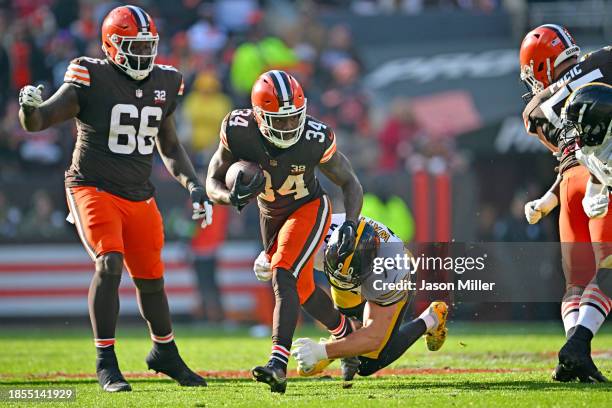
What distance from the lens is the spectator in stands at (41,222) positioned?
12.9m

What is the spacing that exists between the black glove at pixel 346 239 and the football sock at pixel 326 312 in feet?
2.02

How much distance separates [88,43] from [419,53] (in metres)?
4.67

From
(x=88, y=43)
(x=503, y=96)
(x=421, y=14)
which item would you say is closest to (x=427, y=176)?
(x=503, y=96)

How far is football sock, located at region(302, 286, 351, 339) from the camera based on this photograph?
6.75 metres

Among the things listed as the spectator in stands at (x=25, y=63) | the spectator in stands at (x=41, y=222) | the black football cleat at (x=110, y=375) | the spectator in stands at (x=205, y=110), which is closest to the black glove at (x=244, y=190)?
the black football cleat at (x=110, y=375)

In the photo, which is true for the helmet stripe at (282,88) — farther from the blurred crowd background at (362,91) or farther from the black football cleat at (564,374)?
the blurred crowd background at (362,91)

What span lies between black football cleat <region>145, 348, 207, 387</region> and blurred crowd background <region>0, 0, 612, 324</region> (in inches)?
239

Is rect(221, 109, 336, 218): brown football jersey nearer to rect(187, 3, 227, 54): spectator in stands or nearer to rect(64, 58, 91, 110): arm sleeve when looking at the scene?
rect(64, 58, 91, 110): arm sleeve

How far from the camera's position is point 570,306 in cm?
635

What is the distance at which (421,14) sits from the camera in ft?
51.0


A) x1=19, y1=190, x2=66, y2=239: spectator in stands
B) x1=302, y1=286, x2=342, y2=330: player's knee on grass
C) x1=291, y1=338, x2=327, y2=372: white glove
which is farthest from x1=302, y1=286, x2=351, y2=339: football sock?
x1=19, y1=190, x2=66, y2=239: spectator in stands

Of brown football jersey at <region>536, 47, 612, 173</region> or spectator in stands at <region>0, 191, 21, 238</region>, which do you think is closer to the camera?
brown football jersey at <region>536, 47, 612, 173</region>

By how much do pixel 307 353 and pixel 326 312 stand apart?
84 centimetres

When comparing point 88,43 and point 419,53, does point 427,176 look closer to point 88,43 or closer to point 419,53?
point 419,53
